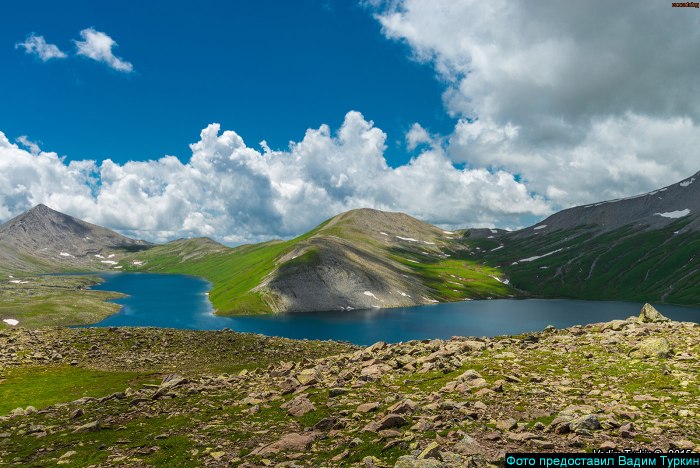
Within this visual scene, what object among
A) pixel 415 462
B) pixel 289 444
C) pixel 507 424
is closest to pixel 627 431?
pixel 507 424

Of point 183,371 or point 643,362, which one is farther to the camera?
point 183,371

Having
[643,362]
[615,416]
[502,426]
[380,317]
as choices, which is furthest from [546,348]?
[380,317]

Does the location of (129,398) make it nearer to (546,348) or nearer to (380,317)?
(546,348)

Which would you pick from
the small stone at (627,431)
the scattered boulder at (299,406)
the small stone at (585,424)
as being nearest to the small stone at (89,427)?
the scattered boulder at (299,406)

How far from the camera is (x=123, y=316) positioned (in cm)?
19112

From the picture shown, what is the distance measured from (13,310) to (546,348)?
673ft

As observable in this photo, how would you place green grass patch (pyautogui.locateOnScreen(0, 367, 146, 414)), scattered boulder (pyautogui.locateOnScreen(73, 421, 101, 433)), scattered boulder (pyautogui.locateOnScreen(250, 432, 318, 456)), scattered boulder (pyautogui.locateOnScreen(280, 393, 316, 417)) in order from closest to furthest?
scattered boulder (pyautogui.locateOnScreen(250, 432, 318, 456)) < scattered boulder (pyautogui.locateOnScreen(280, 393, 316, 417)) < scattered boulder (pyautogui.locateOnScreen(73, 421, 101, 433)) < green grass patch (pyautogui.locateOnScreen(0, 367, 146, 414))

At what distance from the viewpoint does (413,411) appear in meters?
20.3

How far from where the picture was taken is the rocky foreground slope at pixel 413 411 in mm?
15953

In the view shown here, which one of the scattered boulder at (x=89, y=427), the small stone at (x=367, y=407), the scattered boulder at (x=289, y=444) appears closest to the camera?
the scattered boulder at (x=289, y=444)

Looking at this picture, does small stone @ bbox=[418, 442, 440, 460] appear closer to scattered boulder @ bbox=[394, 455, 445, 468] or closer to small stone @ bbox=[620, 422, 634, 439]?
scattered boulder @ bbox=[394, 455, 445, 468]

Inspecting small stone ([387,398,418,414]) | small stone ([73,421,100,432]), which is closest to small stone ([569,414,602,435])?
small stone ([387,398,418,414])

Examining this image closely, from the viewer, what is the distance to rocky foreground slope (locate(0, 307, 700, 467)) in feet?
52.3

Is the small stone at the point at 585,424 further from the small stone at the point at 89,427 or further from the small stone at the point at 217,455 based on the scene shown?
the small stone at the point at 89,427
